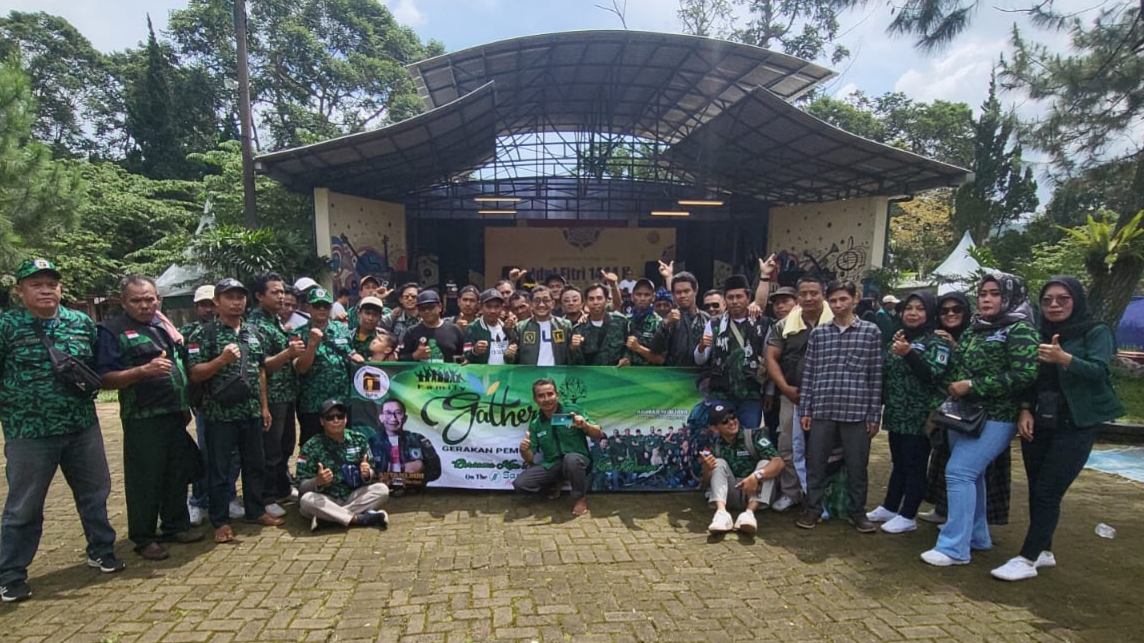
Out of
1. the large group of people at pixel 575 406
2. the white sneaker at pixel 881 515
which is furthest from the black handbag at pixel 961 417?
the white sneaker at pixel 881 515

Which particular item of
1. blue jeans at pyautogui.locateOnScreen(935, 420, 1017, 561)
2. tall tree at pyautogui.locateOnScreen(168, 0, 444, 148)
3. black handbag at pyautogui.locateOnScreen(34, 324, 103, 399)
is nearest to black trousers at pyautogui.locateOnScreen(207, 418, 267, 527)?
black handbag at pyautogui.locateOnScreen(34, 324, 103, 399)

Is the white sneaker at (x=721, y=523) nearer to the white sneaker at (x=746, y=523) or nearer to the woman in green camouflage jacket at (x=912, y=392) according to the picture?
the white sneaker at (x=746, y=523)

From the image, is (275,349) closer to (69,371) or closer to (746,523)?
(69,371)

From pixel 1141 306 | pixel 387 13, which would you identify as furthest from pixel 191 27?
pixel 1141 306

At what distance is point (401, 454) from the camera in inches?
181

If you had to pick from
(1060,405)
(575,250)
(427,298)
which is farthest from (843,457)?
(575,250)

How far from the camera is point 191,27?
2700 cm

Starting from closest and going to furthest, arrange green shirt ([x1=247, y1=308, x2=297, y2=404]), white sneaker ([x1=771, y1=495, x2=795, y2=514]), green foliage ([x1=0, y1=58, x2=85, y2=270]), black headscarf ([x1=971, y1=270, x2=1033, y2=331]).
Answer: black headscarf ([x1=971, y1=270, x2=1033, y2=331]), green shirt ([x1=247, y1=308, x2=297, y2=404]), white sneaker ([x1=771, y1=495, x2=795, y2=514]), green foliage ([x1=0, y1=58, x2=85, y2=270])

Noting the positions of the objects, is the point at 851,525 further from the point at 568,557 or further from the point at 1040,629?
the point at 568,557

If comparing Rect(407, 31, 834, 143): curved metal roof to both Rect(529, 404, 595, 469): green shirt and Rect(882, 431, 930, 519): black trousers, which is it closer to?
Rect(529, 404, 595, 469): green shirt

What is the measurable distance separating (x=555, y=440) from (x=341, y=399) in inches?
64.0

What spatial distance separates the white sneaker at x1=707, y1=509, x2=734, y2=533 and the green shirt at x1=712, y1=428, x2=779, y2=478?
1.27 feet

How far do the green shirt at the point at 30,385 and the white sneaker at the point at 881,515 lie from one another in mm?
4947

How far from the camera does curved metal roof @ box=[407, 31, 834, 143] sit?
11.9m
